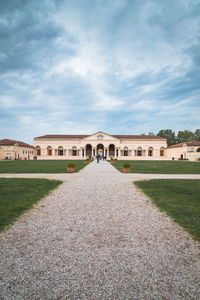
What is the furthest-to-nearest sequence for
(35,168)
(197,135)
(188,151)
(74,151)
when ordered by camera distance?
(197,135), (74,151), (188,151), (35,168)

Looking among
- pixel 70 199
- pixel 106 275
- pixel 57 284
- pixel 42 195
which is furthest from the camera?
pixel 42 195

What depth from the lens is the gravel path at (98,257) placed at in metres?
2.12

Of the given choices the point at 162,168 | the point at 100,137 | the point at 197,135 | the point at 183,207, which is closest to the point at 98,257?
the point at 183,207

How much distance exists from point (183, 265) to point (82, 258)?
1.55 m

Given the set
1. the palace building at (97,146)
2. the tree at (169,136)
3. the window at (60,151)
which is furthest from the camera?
the tree at (169,136)

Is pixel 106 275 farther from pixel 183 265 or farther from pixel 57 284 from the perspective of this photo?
pixel 183 265

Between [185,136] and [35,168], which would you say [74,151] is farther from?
[185,136]

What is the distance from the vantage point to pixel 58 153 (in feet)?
211

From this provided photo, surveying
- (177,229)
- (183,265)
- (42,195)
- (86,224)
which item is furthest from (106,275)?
(42,195)

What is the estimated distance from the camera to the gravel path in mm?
2118

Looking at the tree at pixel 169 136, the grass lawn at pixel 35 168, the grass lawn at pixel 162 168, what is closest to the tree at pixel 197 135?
the tree at pixel 169 136

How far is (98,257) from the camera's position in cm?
278

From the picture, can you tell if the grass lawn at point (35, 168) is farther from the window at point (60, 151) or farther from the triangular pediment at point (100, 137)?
the window at point (60, 151)

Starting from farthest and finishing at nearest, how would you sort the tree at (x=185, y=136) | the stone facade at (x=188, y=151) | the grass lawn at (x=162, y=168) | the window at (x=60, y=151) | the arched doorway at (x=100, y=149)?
the tree at (x=185, y=136) < the arched doorway at (x=100, y=149) < the window at (x=60, y=151) < the stone facade at (x=188, y=151) < the grass lawn at (x=162, y=168)
